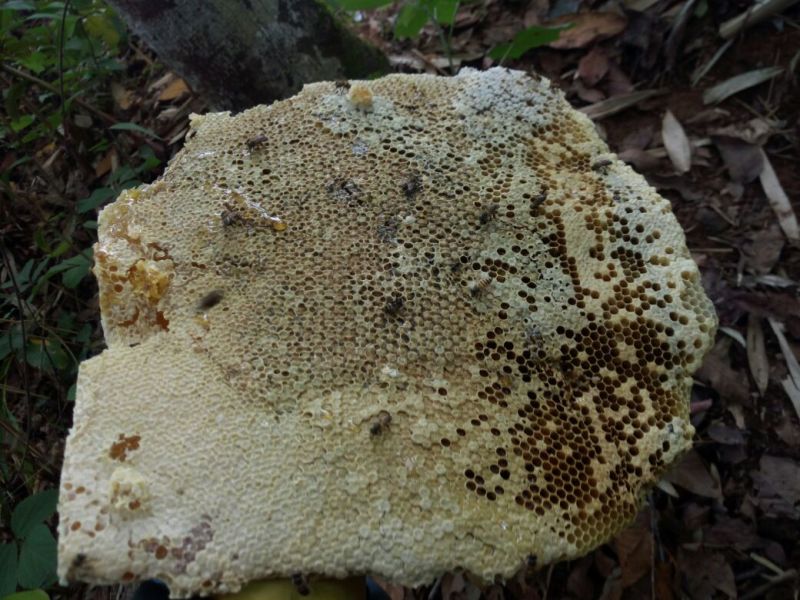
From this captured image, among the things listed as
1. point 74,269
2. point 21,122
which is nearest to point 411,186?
point 74,269

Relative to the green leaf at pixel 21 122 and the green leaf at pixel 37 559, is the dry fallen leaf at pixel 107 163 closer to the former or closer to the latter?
the green leaf at pixel 21 122

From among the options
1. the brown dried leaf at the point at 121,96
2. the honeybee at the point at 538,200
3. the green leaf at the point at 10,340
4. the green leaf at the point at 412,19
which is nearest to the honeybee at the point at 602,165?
the honeybee at the point at 538,200

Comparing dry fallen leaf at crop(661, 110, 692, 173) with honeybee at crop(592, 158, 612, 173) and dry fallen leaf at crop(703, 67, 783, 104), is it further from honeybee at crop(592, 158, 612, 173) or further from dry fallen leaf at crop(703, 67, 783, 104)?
honeybee at crop(592, 158, 612, 173)

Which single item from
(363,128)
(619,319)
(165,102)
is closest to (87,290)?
(165,102)

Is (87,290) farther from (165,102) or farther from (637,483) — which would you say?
(637,483)

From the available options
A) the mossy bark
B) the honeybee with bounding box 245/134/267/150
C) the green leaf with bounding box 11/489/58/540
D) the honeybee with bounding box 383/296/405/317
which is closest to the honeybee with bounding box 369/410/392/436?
the honeybee with bounding box 383/296/405/317

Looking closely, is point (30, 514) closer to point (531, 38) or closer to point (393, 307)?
point (393, 307)
